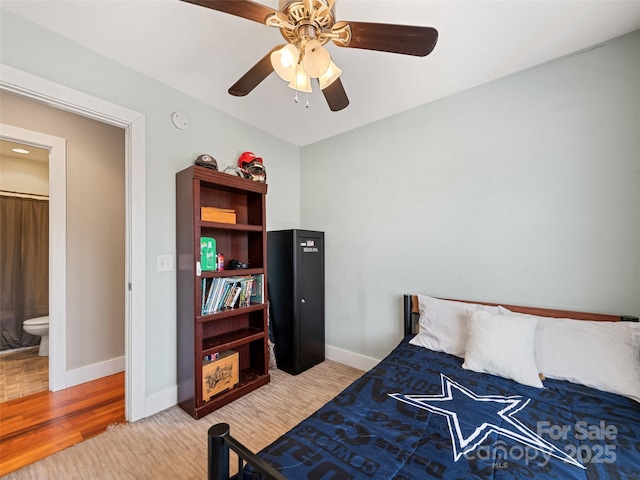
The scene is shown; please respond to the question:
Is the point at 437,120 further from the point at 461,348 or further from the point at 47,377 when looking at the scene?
the point at 47,377

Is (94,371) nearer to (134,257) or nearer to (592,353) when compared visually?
(134,257)

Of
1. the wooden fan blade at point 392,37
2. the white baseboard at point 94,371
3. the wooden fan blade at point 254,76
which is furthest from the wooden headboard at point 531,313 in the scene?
the white baseboard at point 94,371

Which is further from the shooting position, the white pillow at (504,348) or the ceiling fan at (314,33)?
the white pillow at (504,348)

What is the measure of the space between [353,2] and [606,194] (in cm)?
196

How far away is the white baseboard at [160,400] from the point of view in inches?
79.3

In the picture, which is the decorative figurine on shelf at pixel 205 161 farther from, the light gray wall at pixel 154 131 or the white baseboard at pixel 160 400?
the white baseboard at pixel 160 400

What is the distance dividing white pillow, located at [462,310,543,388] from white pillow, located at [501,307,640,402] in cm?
11

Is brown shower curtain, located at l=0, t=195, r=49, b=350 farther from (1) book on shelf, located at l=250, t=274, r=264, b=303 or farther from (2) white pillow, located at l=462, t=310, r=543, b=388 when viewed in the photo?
(2) white pillow, located at l=462, t=310, r=543, b=388

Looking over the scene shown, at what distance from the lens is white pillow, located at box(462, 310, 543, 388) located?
1.54 metres

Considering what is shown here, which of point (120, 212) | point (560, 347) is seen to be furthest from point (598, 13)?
point (120, 212)

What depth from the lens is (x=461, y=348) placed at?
6.14 feet

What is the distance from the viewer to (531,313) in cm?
188

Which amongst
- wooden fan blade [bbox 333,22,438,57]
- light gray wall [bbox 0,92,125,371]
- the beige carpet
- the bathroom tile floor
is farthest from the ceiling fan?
the bathroom tile floor

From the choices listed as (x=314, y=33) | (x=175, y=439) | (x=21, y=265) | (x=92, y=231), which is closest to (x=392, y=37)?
(x=314, y=33)
